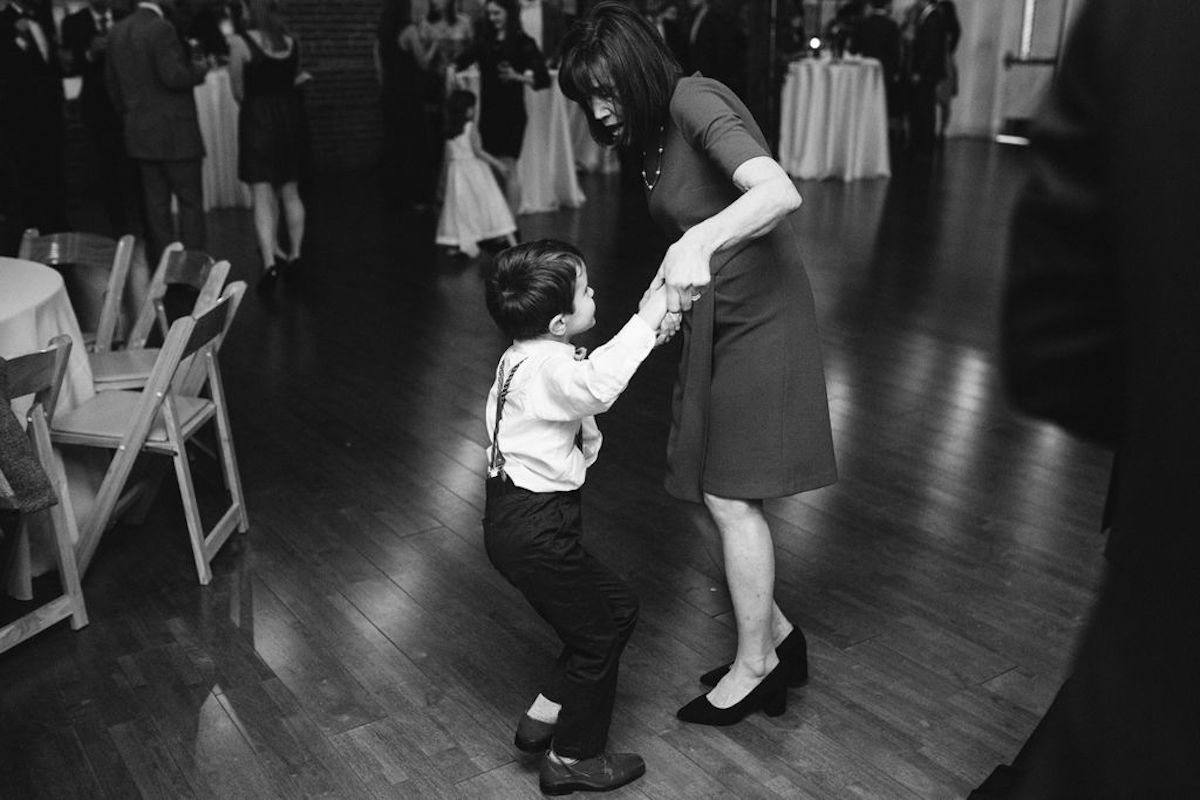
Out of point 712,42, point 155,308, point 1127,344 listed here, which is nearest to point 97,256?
point 155,308

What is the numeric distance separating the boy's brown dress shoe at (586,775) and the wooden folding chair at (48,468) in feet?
4.44

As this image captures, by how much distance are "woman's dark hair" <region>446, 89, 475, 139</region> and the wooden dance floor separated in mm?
2425

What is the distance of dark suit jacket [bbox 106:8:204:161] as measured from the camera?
233 inches

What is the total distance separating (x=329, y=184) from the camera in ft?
35.7

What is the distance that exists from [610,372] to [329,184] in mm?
9543

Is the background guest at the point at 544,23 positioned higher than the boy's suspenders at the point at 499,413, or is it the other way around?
the background guest at the point at 544,23

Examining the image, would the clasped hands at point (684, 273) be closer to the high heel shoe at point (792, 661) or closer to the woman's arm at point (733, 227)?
the woman's arm at point (733, 227)

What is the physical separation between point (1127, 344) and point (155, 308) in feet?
12.5

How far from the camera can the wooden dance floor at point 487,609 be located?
7.70ft

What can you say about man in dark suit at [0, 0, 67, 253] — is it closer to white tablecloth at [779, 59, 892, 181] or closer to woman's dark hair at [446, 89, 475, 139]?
woman's dark hair at [446, 89, 475, 139]

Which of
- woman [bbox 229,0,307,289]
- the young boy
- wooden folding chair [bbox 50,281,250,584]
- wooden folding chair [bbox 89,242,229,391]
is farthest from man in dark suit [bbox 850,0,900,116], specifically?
the young boy

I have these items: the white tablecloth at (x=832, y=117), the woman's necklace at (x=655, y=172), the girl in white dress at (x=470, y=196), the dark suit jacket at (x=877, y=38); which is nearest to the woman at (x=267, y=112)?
the girl in white dress at (x=470, y=196)

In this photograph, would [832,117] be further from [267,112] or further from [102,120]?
[102,120]

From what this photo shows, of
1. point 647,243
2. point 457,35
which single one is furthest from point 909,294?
point 457,35
